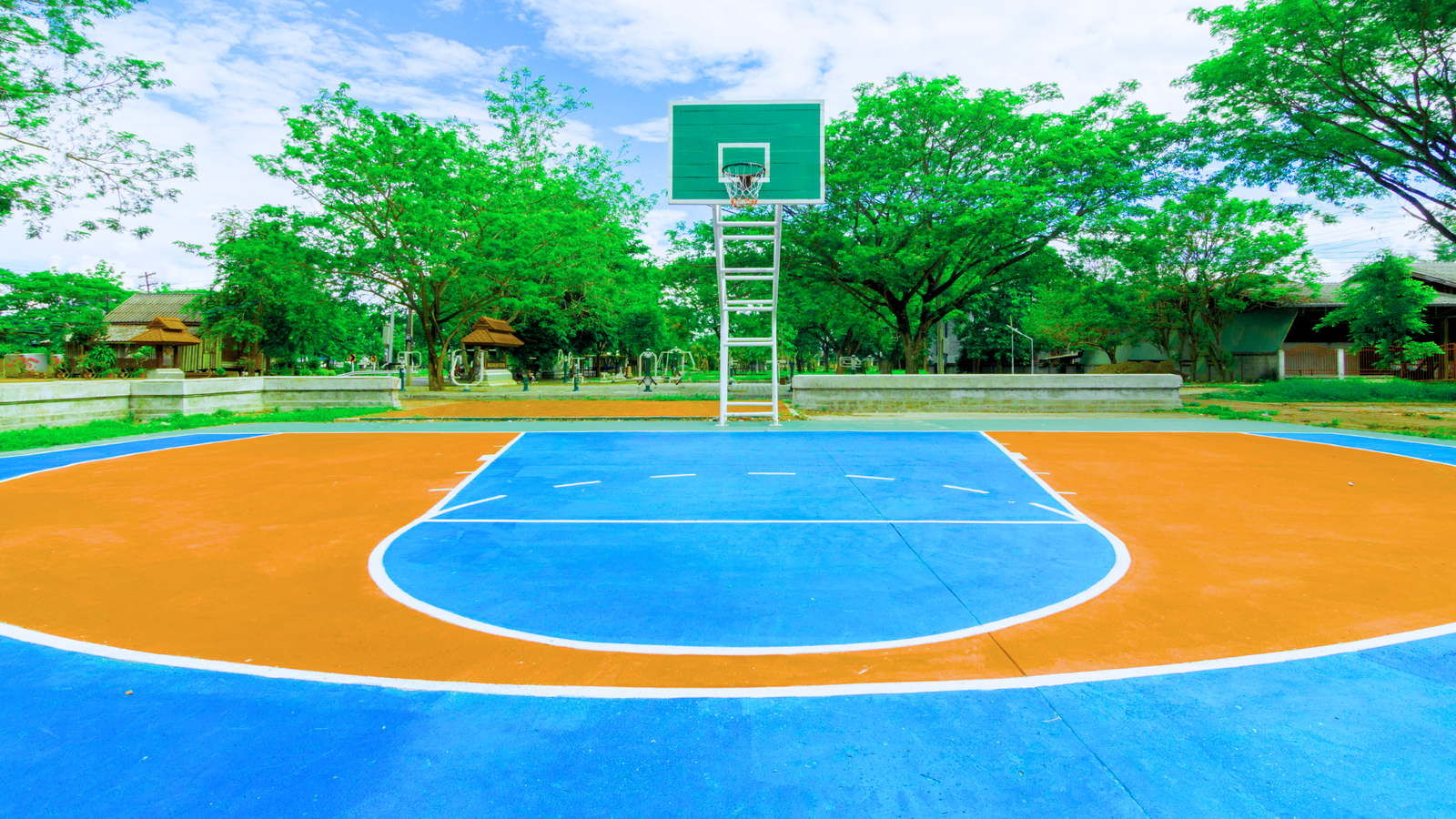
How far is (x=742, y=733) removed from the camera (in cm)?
288

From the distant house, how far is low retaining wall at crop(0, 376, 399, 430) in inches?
837

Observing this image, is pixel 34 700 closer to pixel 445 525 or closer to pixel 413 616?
pixel 413 616

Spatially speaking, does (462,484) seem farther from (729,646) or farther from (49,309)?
(49,309)

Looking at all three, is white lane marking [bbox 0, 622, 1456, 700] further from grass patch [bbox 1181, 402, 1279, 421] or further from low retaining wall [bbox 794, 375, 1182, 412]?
grass patch [bbox 1181, 402, 1279, 421]

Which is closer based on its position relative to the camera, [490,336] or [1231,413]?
[1231,413]

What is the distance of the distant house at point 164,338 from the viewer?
129 ft

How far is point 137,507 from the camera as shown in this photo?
716 centimetres

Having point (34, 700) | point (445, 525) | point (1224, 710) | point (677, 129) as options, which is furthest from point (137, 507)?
point (677, 129)

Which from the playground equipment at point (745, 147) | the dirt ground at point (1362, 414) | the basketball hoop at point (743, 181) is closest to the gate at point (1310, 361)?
the dirt ground at point (1362, 414)

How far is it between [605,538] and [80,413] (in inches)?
594

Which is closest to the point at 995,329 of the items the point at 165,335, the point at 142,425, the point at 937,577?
the point at 937,577

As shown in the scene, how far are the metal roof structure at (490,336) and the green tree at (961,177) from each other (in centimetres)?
2590

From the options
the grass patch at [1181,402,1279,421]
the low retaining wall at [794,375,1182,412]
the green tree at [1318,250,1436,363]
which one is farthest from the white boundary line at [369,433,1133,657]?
the green tree at [1318,250,1436,363]

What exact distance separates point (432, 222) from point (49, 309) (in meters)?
33.5
